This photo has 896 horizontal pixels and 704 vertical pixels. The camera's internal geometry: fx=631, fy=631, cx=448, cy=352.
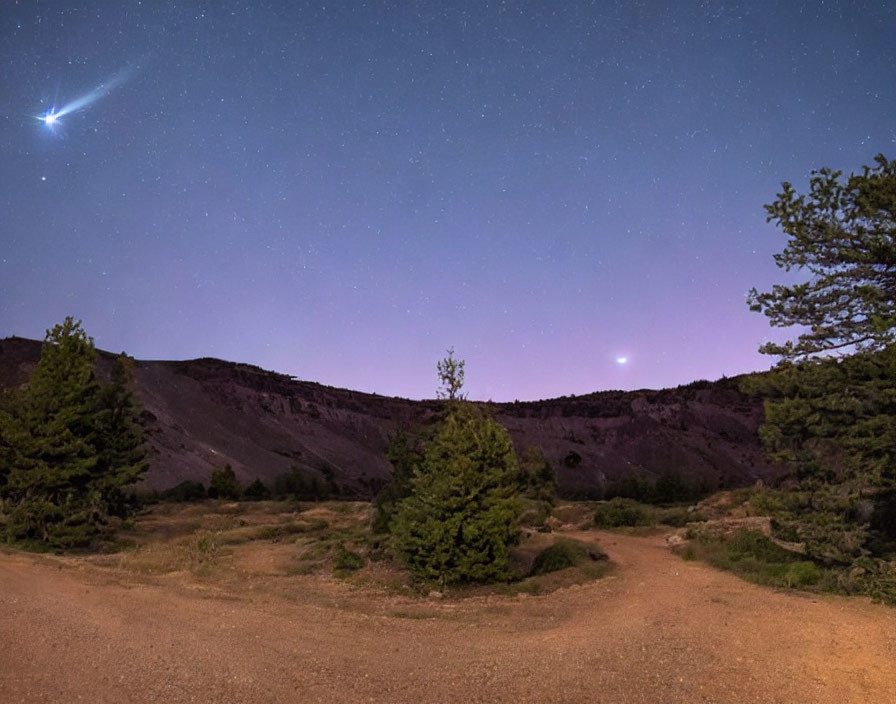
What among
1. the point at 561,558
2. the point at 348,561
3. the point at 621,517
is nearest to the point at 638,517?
the point at 621,517

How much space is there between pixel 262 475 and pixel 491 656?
2927 inches

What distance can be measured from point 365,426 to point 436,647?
99007 mm

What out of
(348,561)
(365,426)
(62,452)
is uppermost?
(365,426)

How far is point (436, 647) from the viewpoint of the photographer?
9.19 m

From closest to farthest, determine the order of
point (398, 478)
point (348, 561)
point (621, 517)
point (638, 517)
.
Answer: point (348, 561) < point (398, 478) < point (621, 517) < point (638, 517)

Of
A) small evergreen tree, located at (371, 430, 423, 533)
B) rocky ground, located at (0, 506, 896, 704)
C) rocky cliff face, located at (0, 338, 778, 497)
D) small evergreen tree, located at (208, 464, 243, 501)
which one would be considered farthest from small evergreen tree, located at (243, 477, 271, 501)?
rocky ground, located at (0, 506, 896, 704)

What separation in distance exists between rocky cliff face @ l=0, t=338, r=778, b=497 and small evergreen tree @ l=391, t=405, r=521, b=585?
57.3m

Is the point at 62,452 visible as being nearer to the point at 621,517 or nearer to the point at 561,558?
the point at 561,558

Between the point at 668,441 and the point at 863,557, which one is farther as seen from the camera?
the point at 668,441

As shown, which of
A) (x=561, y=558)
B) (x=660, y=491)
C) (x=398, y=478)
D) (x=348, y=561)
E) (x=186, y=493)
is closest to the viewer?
(x=561, y=558)

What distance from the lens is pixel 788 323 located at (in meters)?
15.2

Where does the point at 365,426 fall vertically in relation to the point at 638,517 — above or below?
above

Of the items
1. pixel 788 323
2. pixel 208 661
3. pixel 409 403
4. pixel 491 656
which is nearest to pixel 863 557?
pixel 788 323

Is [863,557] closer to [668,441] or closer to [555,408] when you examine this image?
[668,441]
